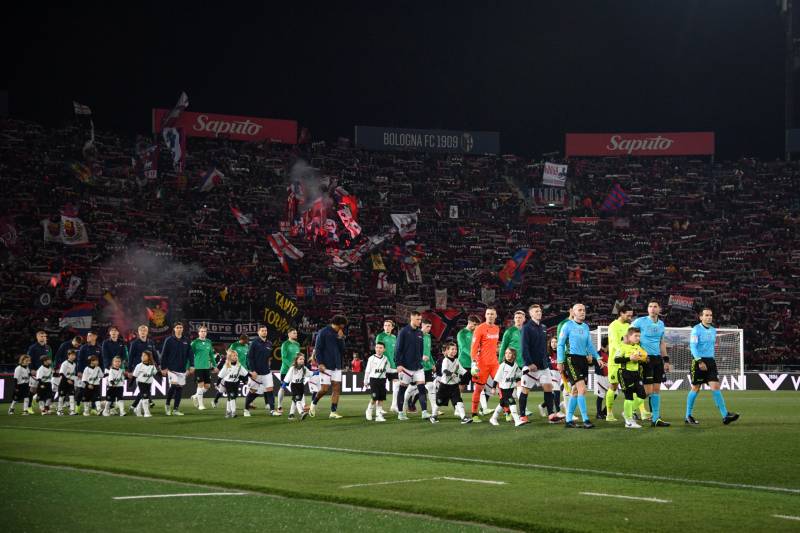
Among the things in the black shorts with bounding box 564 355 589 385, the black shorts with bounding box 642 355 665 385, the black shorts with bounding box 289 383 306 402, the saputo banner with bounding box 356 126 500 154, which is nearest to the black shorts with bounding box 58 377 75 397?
the black shorts with bounding box 289 383 306 402

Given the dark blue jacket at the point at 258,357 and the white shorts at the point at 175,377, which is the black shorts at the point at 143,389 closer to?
the white shorts at the point at 175,377

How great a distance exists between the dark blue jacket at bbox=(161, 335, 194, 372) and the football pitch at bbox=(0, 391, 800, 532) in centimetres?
618

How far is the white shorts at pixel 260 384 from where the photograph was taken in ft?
85.3

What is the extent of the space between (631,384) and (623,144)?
50200 mm

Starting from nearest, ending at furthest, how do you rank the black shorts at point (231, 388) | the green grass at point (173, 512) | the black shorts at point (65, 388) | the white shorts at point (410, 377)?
1. the green grass at point (173, 512)
2. the white shorts at point (410, 377)
3. the black shorts at point (231, 388)
4. the black shorts at point (65, 388)

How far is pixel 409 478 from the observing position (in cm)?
1178

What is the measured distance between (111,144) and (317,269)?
13.3 m

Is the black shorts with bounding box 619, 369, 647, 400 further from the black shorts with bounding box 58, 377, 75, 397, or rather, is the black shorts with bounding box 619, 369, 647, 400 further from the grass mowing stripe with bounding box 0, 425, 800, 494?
the black shorts with bounding box 58, 377, 75, 397

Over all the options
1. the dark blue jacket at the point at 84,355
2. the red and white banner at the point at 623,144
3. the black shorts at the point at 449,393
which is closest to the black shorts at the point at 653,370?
the black shorts at the point at 449,393

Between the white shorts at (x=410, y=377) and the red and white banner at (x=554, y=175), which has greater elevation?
the red and white banner at (x=554, y=175)

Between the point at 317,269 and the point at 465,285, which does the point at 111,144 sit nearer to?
the point at 317,269

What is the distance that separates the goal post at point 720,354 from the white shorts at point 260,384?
19.2 meters

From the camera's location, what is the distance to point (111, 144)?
53.1 meters

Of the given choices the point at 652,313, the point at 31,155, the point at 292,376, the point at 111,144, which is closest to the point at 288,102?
the point at 111,144
